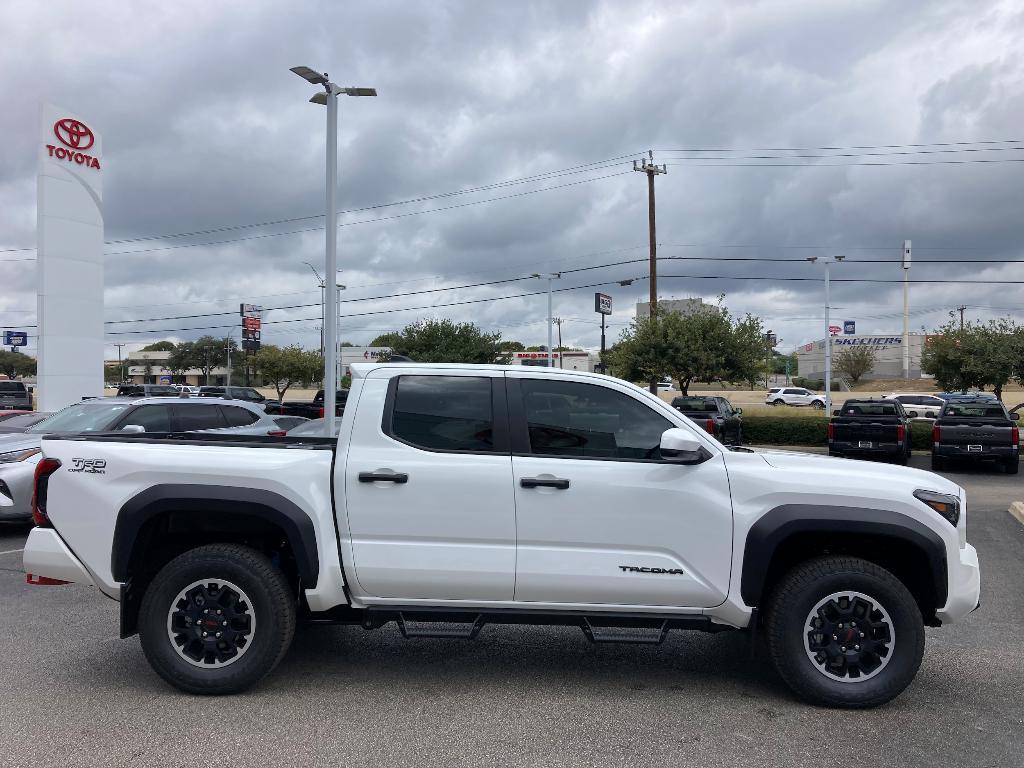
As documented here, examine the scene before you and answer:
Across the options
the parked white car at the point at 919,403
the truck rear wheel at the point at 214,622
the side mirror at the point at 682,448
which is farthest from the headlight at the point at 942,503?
the parked white car at the point at 919,403

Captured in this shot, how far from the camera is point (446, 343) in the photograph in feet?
181

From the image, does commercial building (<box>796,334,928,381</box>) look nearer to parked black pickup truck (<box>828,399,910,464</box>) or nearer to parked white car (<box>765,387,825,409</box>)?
parked white car (<box>765,387,825,409</box>)

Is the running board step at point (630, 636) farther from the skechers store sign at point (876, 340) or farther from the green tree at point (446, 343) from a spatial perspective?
the skechers store sign at point (876, 340)

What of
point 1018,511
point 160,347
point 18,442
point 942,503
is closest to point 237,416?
point 18,442

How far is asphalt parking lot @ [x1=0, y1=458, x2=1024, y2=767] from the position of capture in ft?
13.0

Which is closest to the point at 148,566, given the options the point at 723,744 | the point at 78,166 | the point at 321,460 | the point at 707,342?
the point at 321,460

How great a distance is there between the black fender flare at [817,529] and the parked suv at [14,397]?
124 ft

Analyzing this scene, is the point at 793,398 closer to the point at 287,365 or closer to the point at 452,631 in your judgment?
the point at 287,365

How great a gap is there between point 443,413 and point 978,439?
1707 cm

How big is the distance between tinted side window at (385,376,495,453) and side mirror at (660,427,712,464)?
100cm

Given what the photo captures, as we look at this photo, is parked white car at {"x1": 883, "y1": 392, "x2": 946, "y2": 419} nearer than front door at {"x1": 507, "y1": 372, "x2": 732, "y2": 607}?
No

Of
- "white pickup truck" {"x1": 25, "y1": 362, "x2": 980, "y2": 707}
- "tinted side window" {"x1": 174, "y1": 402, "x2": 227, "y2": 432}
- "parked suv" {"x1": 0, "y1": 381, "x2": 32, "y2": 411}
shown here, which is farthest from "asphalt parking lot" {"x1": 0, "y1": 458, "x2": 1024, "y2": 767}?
"parked suv" {"x1": 0, "y1": 381, "x2": 32, "y2": 411}

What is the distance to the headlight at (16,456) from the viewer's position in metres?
9.64

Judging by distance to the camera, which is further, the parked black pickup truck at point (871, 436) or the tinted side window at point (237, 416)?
the parked black pickup truck at point (871, 436)
